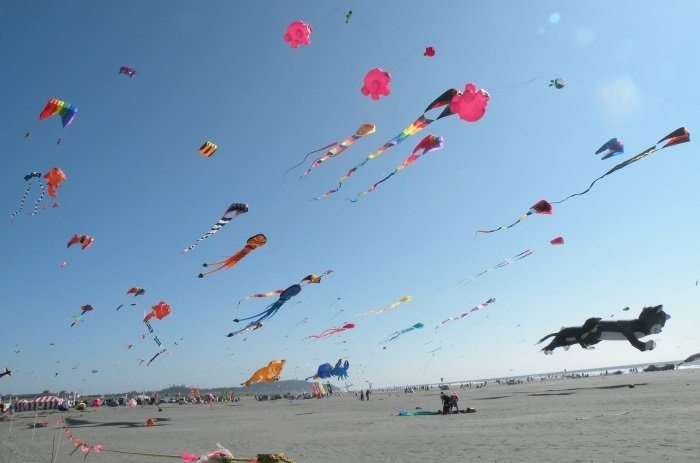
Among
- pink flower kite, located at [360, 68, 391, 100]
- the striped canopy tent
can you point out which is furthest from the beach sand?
the striped canopy tent

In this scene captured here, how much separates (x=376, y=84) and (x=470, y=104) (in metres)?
2.42

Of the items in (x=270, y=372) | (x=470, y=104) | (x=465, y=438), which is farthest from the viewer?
(x=270, y=372)

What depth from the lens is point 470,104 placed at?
962 cm

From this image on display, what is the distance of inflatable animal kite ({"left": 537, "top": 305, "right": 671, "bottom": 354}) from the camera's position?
1900 centimetres

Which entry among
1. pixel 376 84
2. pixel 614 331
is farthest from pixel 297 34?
Result: pixel 614 331

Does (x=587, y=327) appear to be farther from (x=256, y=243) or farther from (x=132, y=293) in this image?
(x=132, y=293)

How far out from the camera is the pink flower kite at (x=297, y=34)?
1017cm

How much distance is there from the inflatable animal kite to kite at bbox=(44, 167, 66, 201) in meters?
23.0

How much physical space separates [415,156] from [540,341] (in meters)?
14.7

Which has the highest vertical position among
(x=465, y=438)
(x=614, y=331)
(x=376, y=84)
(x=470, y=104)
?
(x=376, y=84)

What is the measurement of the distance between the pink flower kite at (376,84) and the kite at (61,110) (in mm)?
10048

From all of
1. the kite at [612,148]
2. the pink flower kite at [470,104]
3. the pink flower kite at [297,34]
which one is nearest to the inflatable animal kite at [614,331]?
the kite at [612,148]

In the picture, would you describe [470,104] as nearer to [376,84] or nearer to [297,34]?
[376,84]

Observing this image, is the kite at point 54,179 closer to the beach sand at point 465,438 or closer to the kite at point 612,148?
the beach sand at point 465,438
